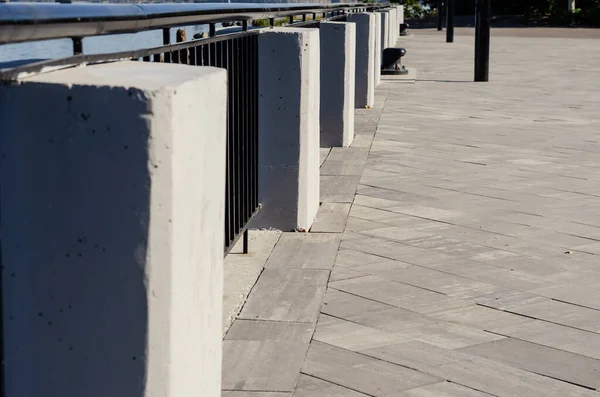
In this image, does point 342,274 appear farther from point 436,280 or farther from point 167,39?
point 167,39

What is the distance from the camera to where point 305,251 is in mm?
5984

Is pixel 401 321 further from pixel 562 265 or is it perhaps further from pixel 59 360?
pixel 59 360

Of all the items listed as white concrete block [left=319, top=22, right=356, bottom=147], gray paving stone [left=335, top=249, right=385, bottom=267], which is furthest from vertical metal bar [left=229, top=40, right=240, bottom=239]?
white concrete block [left=319, top=22, right=356, bottom=147]

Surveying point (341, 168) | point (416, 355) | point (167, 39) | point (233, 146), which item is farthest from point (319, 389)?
point (341, 168)

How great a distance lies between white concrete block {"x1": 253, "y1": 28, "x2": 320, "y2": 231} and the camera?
6.22 metres

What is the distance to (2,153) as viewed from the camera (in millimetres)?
2408

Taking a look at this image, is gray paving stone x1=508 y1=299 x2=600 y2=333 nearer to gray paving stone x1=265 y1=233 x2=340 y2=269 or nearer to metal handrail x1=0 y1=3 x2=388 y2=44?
gray paving stone x1=265 y1=233 x2=340 y2=269

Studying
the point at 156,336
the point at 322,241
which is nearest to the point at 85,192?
the point at 156,336

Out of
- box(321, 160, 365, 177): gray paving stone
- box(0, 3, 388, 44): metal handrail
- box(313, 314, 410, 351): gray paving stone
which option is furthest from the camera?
box(321, 160, 365, 177): gray paving stone

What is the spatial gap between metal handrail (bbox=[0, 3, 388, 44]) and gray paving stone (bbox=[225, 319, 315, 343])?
1.32 m

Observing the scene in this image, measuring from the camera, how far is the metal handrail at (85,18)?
2.12 m

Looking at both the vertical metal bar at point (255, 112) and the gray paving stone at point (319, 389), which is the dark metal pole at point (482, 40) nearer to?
the vertical metal bar at point (255, 112)

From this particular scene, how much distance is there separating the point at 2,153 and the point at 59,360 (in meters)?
0.50

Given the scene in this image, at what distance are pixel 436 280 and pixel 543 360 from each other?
1262mm
